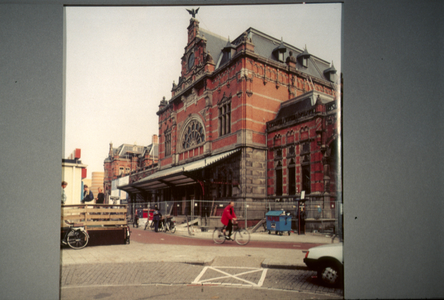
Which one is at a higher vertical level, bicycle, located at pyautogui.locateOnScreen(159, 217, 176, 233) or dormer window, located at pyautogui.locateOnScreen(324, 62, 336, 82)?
dormer window, located at pyautogui.locateOnScreen(324, 62, 336, 82)

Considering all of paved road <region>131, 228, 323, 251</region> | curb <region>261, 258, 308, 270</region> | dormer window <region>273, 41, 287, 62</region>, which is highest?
dormer window <region>273, 41, 287, 62</region>

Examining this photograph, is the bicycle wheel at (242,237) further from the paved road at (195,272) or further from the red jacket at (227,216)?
the red jacket at (227,216)

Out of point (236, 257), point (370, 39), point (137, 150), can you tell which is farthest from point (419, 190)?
point (137, 150)

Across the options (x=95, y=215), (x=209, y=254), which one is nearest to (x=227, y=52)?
(x=209, y=254)

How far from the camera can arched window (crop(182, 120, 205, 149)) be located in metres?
5.62

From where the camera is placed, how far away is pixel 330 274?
4383 mm

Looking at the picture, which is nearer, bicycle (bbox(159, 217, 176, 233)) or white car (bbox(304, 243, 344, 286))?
white car (bbox(304, 243, 344, 286))

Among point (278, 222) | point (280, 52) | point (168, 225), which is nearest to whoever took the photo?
point (278, 222)

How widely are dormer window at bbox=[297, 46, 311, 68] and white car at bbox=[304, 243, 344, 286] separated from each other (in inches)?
108

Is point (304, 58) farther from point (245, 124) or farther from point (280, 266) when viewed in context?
point (280, 266)

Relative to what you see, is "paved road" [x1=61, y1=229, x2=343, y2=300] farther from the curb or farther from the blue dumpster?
the blue dumpster

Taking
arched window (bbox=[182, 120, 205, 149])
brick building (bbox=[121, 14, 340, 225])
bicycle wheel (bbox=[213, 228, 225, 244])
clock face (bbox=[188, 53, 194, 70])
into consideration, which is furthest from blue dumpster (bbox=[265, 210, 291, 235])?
clock face (bbox=[188, 53, 194, 70])

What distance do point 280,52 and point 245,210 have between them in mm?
2567

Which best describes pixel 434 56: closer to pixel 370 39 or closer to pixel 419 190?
pixel 370 39
